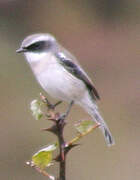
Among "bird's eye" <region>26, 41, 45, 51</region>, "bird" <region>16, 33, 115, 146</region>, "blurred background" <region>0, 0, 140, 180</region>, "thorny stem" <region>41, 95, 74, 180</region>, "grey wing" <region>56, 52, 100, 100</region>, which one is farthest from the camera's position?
"blurred background" <region>0, 0, 140, 180</region>

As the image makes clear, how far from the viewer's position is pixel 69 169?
686 centimetres

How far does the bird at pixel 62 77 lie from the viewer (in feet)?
11.4

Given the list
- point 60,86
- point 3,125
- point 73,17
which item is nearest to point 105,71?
point 73,17

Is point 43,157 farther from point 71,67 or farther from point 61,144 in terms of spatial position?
point 71,67

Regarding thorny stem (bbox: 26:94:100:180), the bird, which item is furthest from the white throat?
thorny stem (bbox: 26:94:100:180)

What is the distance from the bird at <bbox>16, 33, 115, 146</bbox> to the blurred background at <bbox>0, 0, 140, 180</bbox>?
300cm

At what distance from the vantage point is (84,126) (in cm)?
192

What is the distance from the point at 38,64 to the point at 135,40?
5807 millimetres

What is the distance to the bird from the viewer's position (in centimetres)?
347

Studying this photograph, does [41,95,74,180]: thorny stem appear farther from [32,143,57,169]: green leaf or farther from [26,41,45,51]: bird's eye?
[26,41,45,51]: bird's eye

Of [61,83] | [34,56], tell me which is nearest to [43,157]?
[34,56]

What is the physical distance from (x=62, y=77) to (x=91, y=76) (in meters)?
4.29

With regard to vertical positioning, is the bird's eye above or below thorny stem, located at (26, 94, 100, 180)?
above

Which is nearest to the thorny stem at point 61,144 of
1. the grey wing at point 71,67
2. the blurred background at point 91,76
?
the grey wing at point 71,67
